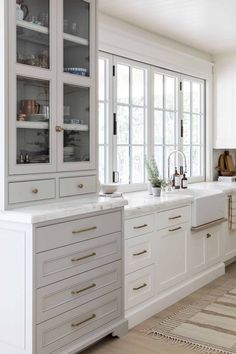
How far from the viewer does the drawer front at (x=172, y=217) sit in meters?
3.67

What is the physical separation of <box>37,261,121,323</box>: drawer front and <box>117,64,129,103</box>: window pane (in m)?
1.82

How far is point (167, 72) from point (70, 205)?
2.69m

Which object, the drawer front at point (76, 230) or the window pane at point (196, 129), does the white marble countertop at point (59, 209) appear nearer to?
the drawer front at point (76, 230)

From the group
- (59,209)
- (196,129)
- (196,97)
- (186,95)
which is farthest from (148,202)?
(196,97)

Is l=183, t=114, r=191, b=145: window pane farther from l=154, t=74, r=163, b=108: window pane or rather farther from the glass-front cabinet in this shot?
the glass-front cabinet

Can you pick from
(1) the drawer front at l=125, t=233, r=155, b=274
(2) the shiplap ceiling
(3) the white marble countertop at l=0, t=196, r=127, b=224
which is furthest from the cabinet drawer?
(2) the shiplap ceiling

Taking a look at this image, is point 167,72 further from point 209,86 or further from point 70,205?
point 70,205

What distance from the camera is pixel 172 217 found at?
12.6 ft

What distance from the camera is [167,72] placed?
4.98 m

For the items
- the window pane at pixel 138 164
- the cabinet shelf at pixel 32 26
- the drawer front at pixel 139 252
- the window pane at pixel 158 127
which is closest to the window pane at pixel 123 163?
the window pane at pixel 138 164

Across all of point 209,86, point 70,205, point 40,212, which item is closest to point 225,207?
point 209,86

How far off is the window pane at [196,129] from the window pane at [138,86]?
121cm

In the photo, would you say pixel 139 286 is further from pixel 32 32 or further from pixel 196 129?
pixel 196 129

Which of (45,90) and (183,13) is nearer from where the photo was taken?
(45,90)
